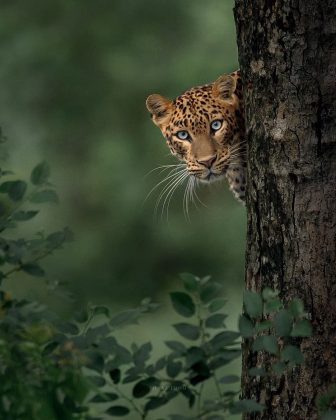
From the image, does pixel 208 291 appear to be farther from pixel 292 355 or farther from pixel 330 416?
pixel 330 416

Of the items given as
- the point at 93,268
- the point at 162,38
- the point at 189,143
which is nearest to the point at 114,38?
the point at 162,38

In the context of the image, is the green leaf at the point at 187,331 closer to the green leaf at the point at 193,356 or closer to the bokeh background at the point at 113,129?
the green leaf at the point at 193,356

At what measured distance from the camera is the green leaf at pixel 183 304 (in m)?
3.29

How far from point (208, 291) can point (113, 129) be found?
11.5 m

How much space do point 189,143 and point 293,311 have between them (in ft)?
8.66

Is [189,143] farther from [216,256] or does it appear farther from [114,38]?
[114,38]

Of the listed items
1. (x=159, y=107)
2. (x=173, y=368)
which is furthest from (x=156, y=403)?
(x=159, y=107)

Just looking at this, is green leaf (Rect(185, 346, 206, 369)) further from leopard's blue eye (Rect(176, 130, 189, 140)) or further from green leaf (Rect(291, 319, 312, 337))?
leopard's blue eye (Rect(176, 130, 189, 140))

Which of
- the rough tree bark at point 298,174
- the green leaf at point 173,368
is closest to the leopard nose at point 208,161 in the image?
the rough tree bark at point 298,174

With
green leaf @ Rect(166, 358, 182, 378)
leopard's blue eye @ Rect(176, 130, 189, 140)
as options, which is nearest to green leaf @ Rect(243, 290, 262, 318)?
green leaf @ Rect(166, 358, 182, 378)

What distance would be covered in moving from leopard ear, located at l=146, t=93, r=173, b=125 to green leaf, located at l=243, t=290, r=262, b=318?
2904 mm

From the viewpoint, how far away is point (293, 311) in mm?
3201

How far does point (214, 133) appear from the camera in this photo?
18.4 ft

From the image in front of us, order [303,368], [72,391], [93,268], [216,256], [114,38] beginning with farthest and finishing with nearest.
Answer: [114,38] → [93,268] → [216,256] → [303,368] → [72,391]
